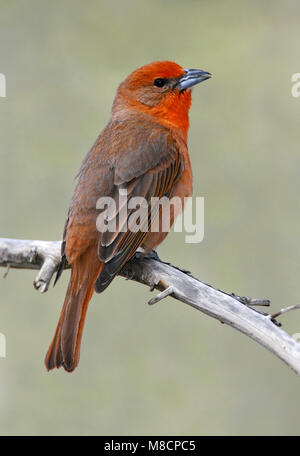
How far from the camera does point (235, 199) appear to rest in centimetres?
653

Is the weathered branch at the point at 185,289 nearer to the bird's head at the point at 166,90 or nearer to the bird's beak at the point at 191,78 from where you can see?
the bird's head at the point at 166,90

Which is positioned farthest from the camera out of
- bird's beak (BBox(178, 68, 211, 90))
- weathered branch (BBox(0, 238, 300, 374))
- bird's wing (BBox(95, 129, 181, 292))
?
bird's beak (BBox(178, 68, 211, 90))

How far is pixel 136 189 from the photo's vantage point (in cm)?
454

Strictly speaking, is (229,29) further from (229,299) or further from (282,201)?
(229,299)

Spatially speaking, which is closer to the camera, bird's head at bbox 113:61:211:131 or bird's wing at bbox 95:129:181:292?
bird's wing at bbox 95:129:181:292

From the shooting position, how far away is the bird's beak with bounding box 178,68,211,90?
508 centimetres

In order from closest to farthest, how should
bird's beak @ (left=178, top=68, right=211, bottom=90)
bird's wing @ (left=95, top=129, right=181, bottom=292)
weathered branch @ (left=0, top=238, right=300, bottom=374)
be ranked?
1. weathered branch @ (left=0, top=238, right=300, bottom=374)
2. bird's wing @ (left=95, top=129, right=181, bottom=292)
3. bird's beak @ (left=178, top=68, right=211, bottom=90)

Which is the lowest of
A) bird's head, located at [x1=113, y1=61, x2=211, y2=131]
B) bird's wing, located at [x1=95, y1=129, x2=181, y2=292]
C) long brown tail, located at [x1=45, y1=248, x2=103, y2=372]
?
long brown tail, located at [x1=45, y1=248, x2=103, y2=372]

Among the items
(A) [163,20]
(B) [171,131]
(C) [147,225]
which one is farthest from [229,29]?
(C) [147,225]

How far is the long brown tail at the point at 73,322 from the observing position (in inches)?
168

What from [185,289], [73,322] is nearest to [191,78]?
[185,289]

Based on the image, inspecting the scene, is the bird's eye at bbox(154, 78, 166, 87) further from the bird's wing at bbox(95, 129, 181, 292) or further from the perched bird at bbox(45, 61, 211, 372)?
the bird's wing at bbox(95, 129, 181, 292)

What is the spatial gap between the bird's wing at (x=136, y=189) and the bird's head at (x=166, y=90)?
0.90ft

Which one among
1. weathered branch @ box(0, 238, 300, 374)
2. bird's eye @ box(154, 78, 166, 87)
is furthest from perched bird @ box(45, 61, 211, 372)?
weathered branch @ box(0, 238, 300, 374)
